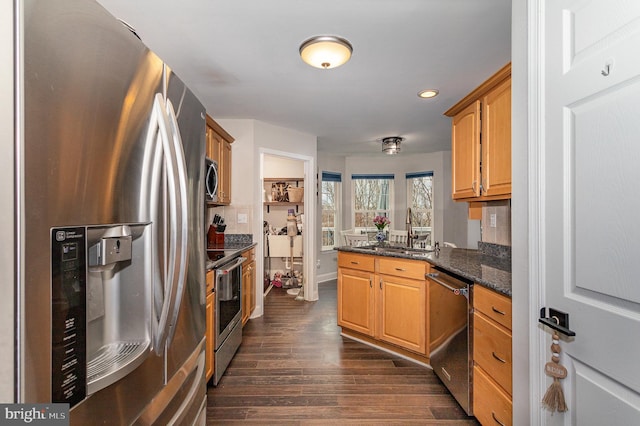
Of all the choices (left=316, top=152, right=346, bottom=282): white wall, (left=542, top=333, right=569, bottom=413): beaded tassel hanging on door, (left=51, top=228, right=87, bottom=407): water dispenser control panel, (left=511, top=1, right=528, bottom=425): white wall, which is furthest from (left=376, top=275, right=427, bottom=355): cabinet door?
(left=316, top=152, right=346, bottom=282): white wall

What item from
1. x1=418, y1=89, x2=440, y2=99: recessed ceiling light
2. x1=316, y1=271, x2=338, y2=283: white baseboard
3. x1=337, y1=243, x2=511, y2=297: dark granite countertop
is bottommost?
x1=316, y1=271, x2=338, y2=283: white baseboard

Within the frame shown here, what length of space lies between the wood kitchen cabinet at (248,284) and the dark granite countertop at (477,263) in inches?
40.7

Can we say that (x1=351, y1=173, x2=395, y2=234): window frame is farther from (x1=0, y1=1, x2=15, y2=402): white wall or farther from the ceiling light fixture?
(x1=0, y1=1, x2=15, y2=402): white wall

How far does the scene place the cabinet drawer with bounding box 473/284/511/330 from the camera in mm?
1489

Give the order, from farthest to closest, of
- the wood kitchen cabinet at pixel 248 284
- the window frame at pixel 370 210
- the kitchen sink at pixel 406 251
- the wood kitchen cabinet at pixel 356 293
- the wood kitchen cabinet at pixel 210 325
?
the window frame at pixel 370 210 < the wood kitchen cabinet at pixel 248 284 < the wood kitchen cabinet at pixel 356 293 < the kitchen sink at pixel 406 251 < the wood kitchen cabinet at pixel 210 325

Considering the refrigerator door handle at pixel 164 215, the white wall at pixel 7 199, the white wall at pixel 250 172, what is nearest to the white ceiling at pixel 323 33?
the white wall at pixel 250 172

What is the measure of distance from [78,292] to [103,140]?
13.3 inches

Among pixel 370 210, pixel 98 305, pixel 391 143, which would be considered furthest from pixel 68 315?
pixel 370 210

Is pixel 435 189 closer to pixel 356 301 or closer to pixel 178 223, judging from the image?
pixel 356 301

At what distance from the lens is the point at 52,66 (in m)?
0.57

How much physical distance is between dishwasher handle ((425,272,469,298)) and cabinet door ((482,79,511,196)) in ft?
2.26

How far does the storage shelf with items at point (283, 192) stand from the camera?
5188 mm

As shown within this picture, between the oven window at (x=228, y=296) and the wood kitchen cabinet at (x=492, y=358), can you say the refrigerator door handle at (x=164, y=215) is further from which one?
the wood kitchen cabinet at (x=492, y=358)

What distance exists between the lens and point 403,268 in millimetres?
2566
